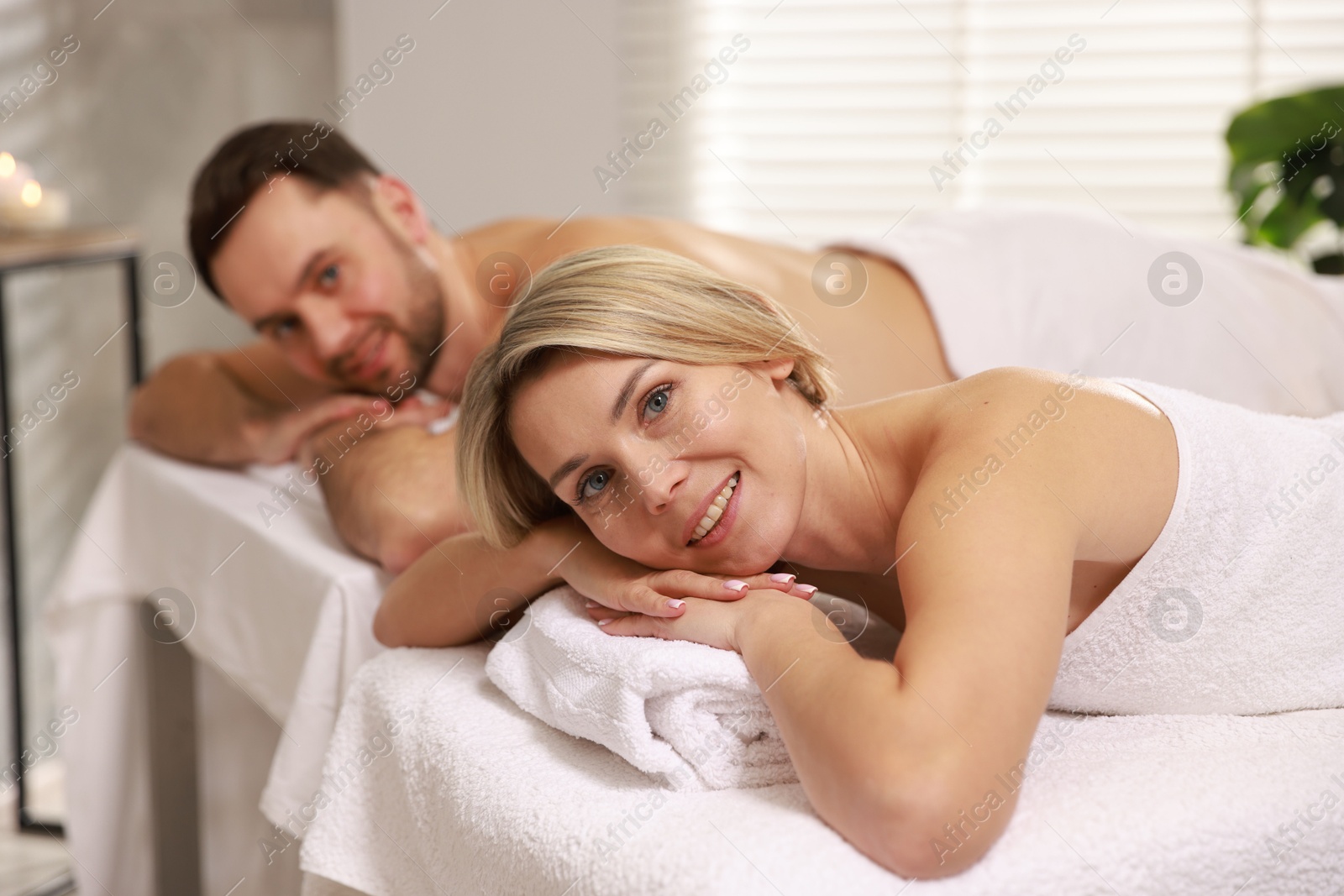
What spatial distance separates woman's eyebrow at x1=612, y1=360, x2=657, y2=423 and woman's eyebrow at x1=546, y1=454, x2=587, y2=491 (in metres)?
0.04

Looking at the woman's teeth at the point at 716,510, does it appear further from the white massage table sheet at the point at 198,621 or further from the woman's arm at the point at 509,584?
the white massage table sheet at the point at 198,621

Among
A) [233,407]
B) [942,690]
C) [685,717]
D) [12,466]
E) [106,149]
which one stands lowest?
[12,466]

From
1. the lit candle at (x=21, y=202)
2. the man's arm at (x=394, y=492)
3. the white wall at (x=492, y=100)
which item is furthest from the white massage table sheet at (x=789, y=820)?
the white wall at (x=492, y=100)

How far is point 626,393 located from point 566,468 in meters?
0.08

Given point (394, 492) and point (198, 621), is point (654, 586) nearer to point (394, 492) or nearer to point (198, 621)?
point (394, 492)

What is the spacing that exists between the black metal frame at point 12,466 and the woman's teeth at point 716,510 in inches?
52.3

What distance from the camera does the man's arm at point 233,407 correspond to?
157 centimetres

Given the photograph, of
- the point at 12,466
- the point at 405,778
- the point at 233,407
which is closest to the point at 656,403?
the point at 405,778

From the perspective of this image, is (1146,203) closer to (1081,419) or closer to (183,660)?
(1081,419)

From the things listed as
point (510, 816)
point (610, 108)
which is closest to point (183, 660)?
point (510, 816)

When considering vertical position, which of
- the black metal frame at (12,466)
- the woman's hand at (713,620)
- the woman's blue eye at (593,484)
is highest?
the woman's blue eye at (593,484)

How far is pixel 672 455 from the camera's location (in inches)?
32.4

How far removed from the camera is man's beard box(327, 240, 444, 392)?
1534 mm

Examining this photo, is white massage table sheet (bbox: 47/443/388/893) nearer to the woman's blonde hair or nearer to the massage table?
the massage table
